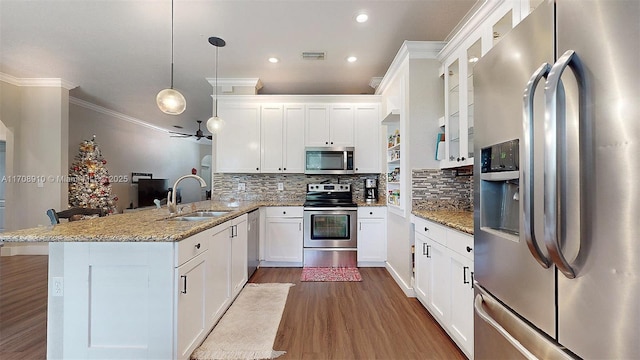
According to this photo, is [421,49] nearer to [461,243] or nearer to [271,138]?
[461,243]

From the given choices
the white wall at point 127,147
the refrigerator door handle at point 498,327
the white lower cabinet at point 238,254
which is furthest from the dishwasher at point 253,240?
the white wall at point 127,147

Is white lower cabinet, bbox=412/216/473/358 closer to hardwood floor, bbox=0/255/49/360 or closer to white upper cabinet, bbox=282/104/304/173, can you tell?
white upper cabinet, bbox=282/104/304/173

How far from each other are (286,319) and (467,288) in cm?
148

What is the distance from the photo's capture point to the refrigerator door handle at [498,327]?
35.2 inches

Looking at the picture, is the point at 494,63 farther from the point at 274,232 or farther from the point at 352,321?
the point at 274,232

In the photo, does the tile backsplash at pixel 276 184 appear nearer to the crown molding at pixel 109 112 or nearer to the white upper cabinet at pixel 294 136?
the white upper cabinet at pixel 294 136

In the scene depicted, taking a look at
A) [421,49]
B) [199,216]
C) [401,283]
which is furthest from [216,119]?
[401,283]

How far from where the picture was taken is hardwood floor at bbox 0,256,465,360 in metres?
1.82

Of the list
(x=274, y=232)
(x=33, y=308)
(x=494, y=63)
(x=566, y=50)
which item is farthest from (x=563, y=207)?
(x=33, y=308)

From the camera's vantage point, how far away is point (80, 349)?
1.46 metres

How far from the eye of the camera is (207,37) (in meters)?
2.93

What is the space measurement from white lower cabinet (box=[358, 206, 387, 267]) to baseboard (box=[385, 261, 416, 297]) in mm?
198

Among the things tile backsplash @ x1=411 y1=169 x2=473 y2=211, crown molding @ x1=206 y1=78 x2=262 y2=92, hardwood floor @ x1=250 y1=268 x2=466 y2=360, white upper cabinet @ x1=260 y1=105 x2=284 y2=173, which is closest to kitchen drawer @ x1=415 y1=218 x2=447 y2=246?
tile backsplash @ x1=411 y1=169 x2=473 y2=211

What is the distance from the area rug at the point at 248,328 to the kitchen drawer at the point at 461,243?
1.42 metres
